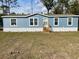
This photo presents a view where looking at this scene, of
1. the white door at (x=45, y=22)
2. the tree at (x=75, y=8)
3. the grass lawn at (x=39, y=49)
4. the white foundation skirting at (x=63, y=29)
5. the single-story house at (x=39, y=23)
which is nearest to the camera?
the grass lawn at (x=39, y=49)

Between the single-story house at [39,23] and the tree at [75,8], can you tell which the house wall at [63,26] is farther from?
the tree at [75,8]

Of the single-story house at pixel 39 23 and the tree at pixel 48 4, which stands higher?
the tree at pixel 48 4

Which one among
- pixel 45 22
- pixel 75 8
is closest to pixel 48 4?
pixel 75 8

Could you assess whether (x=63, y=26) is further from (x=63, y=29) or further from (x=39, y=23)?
(x=39, y=23)

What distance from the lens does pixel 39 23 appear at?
1141 inches

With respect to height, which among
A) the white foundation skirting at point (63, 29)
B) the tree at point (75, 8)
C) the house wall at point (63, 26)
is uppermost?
the tree at point (75, 8)

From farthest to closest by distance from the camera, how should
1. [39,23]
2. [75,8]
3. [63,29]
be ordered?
[75,8], [63,29], [39,23]

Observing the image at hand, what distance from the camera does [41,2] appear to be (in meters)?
50.0

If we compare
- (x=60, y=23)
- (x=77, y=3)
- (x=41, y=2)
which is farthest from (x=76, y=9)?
(x=60, y=23)

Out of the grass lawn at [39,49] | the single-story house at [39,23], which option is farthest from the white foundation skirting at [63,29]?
the grass lawn at [39,49]

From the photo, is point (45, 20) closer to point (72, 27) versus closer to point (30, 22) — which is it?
point (30, 22)

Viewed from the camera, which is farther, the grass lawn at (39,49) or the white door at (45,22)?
the white door at (45,22)

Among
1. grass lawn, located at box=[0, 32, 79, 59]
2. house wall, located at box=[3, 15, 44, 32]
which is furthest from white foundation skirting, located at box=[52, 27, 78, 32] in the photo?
grass lawn, located at box=[0, 32, 79, 59]

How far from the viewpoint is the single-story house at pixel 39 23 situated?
2897cm
